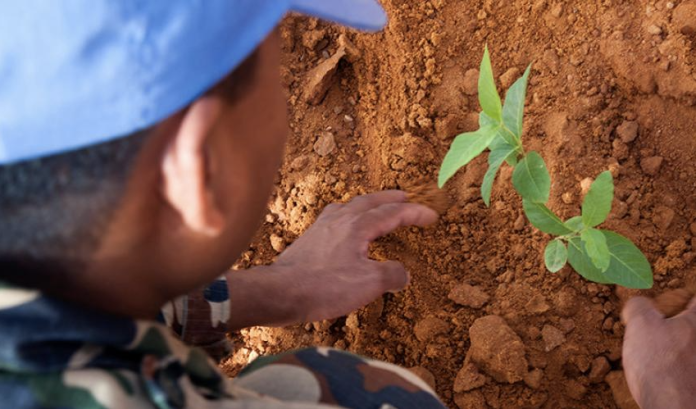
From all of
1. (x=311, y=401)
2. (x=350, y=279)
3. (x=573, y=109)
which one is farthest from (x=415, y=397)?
(x=573, y=109)

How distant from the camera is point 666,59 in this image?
170cm

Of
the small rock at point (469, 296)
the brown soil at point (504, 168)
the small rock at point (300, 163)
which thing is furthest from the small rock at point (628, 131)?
the small rock at point (300, 163)

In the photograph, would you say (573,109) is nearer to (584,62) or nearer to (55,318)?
(584,62)

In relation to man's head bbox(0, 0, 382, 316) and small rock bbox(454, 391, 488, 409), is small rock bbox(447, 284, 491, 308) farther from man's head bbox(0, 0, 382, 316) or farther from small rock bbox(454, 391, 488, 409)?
man's head bbox(0, 0, 382, 316)

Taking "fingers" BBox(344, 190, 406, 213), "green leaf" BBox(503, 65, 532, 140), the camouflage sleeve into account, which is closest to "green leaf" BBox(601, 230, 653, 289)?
"green leaf" BBox(503, 65, 532, 140)

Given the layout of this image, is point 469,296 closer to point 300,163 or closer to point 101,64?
point 300,163

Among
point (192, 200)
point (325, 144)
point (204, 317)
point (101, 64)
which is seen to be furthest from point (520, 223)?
point (101, 64)

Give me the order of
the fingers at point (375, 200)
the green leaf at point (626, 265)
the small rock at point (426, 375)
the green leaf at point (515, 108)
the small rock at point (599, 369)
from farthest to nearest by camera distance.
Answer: the fingers at point (375, 200) → the small rock at point (426, 375) → the small rock at point (599, 369) → the green leaf at point (626, 265) → the green leaf at point (515, 108)

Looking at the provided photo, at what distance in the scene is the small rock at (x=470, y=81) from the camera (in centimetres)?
191

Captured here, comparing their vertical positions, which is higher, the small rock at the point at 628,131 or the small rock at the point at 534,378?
the small rock at the point at 628,131

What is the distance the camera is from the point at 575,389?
166cm

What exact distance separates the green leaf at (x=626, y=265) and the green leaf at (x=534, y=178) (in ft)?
0.61

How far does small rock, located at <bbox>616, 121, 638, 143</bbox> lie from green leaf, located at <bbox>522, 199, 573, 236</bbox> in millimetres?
472

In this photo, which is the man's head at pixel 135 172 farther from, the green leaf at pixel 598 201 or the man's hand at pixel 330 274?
the man's hand at pixel 330 274
